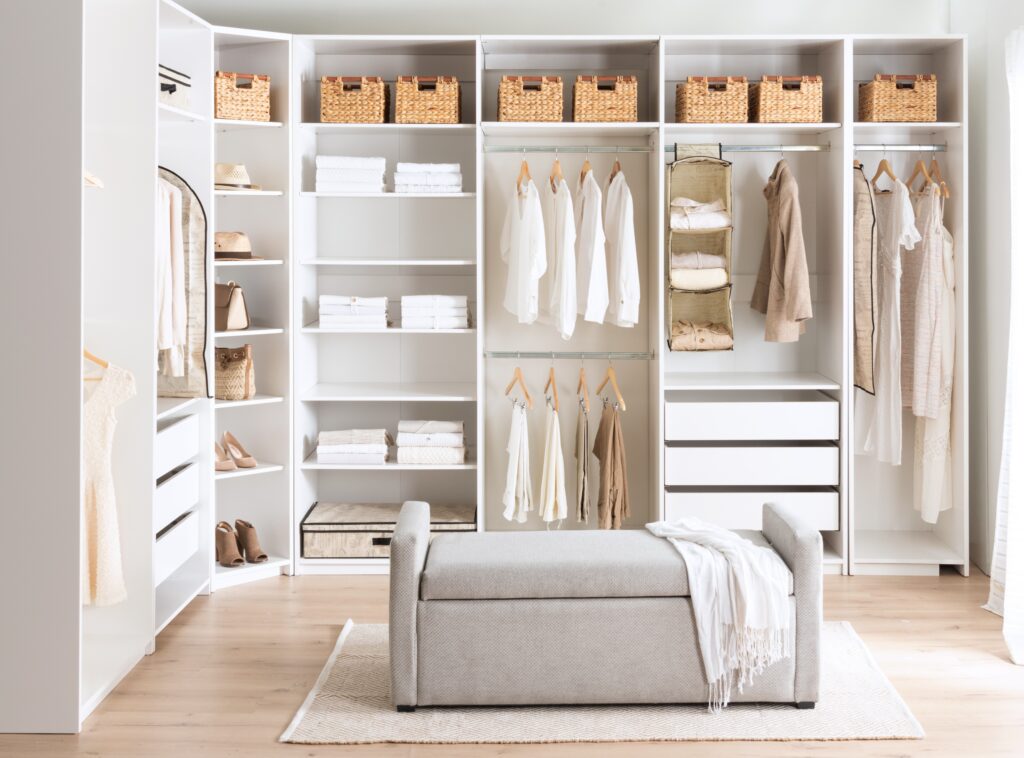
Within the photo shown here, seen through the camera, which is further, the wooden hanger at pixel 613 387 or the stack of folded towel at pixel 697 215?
the wooden hanger at pixel 613 387

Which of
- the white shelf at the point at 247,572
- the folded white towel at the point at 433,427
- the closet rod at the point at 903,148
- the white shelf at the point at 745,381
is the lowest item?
the white shelf at the point at 247,572

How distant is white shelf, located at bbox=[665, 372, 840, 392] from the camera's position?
518 centimetres

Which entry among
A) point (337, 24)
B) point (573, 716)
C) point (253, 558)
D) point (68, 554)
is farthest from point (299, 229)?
point (573, 716)

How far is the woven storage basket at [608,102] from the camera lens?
5160 mm

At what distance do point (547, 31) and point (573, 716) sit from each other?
3.44 meters

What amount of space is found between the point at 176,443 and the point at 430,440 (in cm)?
126

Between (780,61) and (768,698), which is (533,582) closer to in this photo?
(768,698)

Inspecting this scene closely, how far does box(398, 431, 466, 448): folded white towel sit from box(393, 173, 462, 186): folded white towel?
3.79 feet

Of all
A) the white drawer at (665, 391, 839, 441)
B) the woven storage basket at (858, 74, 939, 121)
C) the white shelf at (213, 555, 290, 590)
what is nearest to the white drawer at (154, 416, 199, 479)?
the white shelf at (213, 555, 290, 590)

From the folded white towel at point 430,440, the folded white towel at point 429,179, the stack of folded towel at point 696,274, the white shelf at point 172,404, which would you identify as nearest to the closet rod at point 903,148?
the stack of folded towel at point 696,274

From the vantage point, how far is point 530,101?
519cm

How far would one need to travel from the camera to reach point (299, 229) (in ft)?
17.0

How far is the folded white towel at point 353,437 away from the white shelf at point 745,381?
53.6 inches

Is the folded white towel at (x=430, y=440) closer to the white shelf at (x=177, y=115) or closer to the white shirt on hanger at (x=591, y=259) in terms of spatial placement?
the white shirt on hanger at (x=591, y=259)
